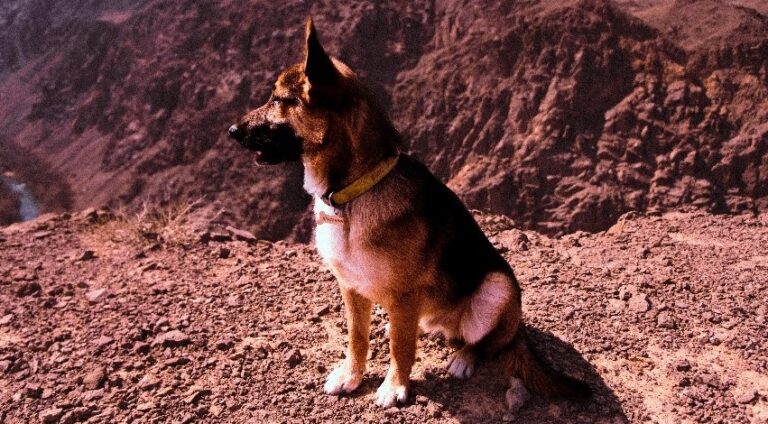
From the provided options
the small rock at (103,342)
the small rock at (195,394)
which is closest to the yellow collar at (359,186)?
the small rock at (195,394)

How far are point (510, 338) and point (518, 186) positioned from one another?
17.2m

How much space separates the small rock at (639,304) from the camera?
475 cm

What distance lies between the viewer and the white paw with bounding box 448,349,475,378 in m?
3.98

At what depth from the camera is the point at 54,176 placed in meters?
29.2

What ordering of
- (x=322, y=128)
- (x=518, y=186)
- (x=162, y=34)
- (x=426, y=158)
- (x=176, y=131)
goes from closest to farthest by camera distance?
(x=322, y=128)
(x=518, y=186)
(x=426, y=158)
(x=176, y=131)
(x=162, y=34)

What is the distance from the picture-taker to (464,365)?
13.1 ft

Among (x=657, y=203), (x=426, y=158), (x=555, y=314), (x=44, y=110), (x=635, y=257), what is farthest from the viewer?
(x=44, y=110)

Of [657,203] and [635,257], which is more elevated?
[635,257]

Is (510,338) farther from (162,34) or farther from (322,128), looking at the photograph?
(162,34)

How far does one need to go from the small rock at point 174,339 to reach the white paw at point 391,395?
176 cm

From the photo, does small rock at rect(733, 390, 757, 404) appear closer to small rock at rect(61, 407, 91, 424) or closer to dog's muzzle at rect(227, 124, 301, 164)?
dog's muzzle at rect(227, 124, 301, 164)

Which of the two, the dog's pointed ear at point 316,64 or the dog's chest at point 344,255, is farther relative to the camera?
the dog's chest at point 344,255

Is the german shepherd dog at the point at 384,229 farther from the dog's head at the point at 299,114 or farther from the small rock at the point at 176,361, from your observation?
the small rock at the point at 176,361

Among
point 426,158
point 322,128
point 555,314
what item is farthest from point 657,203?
point 322,128
